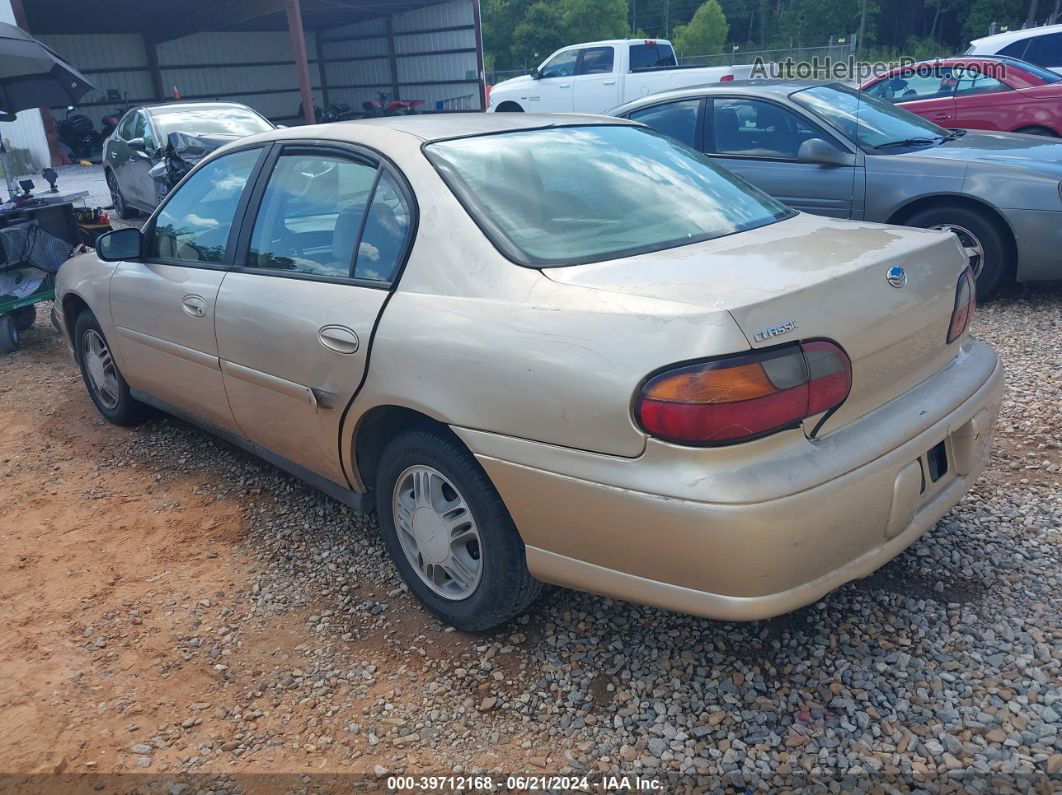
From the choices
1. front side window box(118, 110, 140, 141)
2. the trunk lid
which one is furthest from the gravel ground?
front side window box(118, 110, 140, 141)

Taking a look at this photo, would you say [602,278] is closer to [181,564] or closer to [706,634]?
[706,634]

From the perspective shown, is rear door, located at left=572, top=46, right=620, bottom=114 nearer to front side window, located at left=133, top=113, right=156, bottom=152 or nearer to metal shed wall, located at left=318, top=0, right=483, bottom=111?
front side window, located at left=133, top=113, right=156, bottom=152

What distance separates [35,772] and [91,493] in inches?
77.8

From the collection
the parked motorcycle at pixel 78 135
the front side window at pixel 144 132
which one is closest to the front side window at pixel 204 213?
the front side window at pixel 144 132

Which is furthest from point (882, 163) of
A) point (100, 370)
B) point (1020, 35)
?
point (1020, 35)

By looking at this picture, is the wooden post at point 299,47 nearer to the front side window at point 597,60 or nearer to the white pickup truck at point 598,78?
the white pickup truck at point 598,78

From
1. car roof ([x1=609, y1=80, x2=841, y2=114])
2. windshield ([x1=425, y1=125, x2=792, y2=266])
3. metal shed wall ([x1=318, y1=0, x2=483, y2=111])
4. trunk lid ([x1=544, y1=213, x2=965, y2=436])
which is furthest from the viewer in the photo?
metal shed wall ([x1=318, y1=0, x2=483, y2=111])

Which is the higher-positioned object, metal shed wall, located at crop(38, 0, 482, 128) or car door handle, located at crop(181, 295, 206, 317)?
metal shed wall, located at crop(38, 0, 482, 128)

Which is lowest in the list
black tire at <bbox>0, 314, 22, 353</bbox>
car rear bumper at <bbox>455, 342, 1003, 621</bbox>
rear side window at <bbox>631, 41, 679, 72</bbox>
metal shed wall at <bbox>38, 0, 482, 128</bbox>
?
black tire at <bbox>0, 314, 22, 353</bbox>

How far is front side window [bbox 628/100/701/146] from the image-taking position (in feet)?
21.6

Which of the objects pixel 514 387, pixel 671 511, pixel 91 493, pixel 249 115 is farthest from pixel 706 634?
pixel 249 115

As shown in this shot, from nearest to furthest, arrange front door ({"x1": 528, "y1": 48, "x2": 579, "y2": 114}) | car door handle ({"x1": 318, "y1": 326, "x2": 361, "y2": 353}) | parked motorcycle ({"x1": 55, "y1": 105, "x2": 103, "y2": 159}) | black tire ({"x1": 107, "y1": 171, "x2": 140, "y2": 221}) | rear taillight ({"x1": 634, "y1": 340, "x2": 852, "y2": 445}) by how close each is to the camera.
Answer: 1. rear taillight ({"x1": 634, "y1": 340, "x2": 852, "y2": 445})
2. car door handle ({"x1": 318, "y1": 326, "x2": 361, "y2": 353})
3. black tire ({"x1": 107, "y1": 171, "x2": 140, "y2": 221})
4. front door ({"x1": 528, "y1": 48, "x2": 579, "y2": 114})
5. parked motorcycle ({"x1": 55, "y1": 105, "x2": 103, "y2": 159})

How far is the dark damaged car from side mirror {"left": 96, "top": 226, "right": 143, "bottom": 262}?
614cm

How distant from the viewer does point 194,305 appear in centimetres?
358
